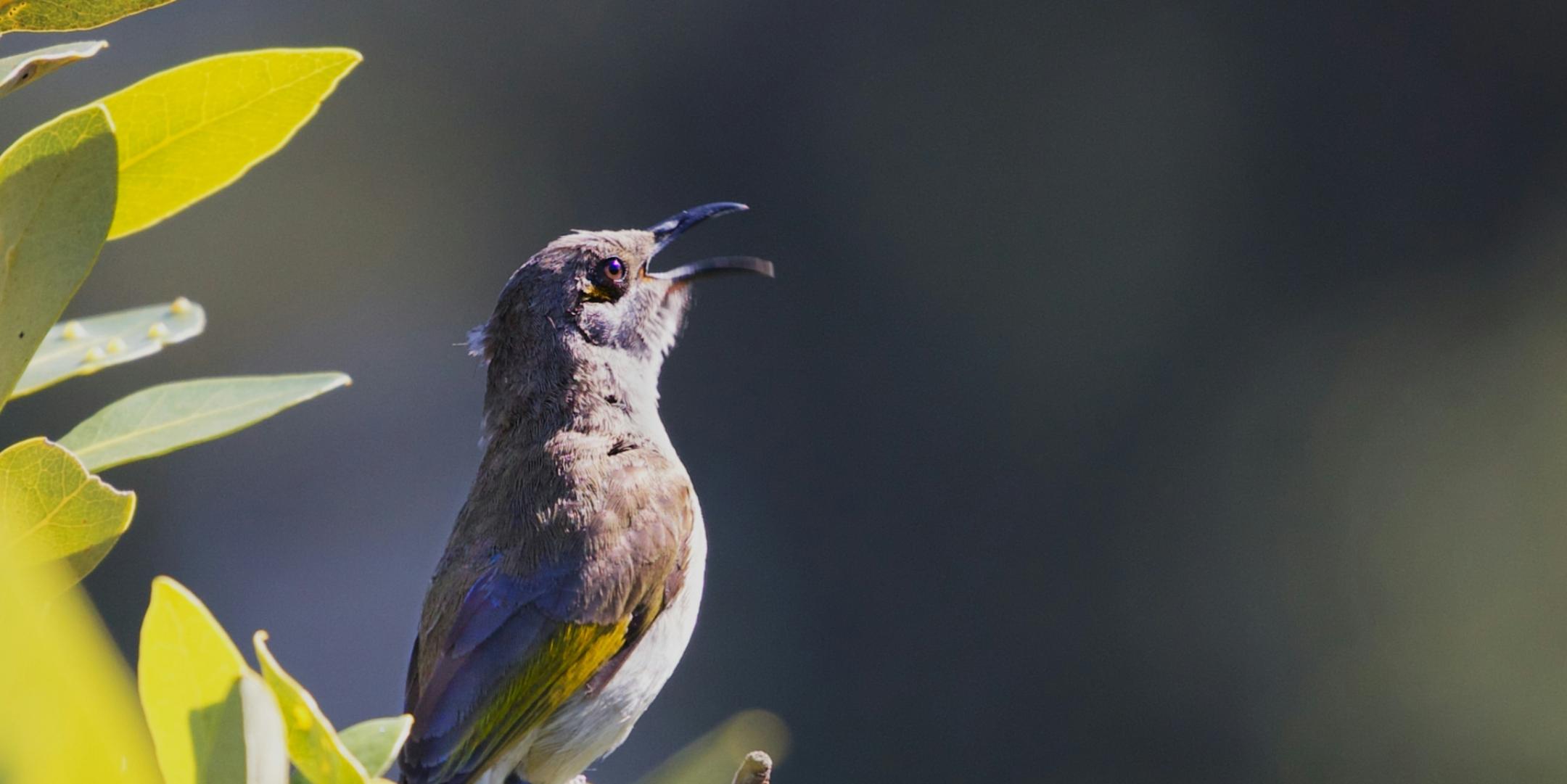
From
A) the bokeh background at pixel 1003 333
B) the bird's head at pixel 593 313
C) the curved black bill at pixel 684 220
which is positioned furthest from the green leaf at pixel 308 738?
the bokeh background at pixel 1003 333

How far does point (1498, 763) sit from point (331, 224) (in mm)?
9041

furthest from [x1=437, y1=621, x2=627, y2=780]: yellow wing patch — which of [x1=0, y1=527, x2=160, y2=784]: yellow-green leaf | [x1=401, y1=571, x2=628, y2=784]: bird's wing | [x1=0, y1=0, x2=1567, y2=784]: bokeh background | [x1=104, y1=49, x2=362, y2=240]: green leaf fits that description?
[x1=0, y1=0, x2=1567, y2=784]: bokeh background

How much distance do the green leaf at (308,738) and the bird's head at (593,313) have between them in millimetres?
2397

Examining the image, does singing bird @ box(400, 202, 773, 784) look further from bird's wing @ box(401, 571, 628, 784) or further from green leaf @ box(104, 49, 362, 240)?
green leaf @ box(104, 49, 362, 240)

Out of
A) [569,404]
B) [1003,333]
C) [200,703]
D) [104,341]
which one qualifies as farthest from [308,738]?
[1003,333]

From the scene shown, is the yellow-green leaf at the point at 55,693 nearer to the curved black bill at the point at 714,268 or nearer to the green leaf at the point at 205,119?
the green leaf at the point at 205,119

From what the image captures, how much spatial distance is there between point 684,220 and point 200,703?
2989mm

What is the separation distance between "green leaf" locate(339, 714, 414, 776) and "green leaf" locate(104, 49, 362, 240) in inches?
21.4

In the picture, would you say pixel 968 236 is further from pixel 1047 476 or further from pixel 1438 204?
pixel 1438 204

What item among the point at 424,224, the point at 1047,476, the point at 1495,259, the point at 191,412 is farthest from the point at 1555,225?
the point at 191,412

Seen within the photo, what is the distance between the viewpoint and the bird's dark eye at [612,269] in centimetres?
354

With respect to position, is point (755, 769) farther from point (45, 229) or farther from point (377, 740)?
point (45, 229)

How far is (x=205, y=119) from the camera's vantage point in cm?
138

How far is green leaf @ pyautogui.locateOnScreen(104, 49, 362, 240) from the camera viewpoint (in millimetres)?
1353
